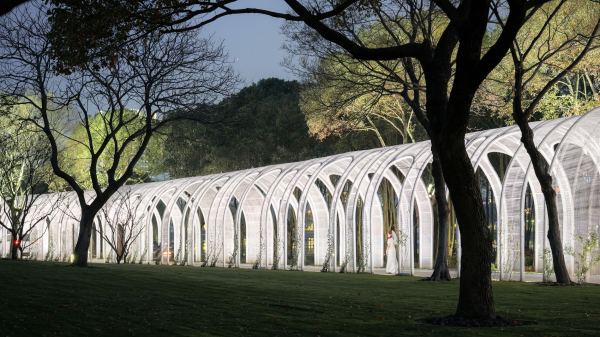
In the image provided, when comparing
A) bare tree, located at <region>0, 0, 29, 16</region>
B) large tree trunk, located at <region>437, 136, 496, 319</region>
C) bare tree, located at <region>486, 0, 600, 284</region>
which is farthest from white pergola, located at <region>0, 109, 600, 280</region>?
bare tree, located at <region>0, 0, 29, 16</region>

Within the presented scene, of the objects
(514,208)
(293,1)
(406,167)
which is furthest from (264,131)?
(293,1)

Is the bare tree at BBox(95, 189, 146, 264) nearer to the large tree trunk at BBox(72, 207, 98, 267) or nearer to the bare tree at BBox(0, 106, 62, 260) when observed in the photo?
the bare tree at BBox(0, 106, 62, 260)

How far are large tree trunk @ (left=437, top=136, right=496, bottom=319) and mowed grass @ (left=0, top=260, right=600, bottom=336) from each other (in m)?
0.61

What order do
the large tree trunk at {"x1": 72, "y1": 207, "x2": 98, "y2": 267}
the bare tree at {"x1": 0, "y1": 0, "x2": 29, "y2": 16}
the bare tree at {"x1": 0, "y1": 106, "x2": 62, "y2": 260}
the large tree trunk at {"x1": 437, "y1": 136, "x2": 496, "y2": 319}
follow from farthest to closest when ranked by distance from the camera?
1. the bare tree at {"x1": 0, "y1": 106, "x2": 62, "y2": 260}
2. the large tree trunk at {"x1": 72, "y1": 207, "x2": 98, "y2": 267}
3. the large tree trunk at {"x1": 437, "y1": 136, "x2": 496, "y2": 319}
4. the bare tree at {"x1": 0, "y1": 0, "x2": 29, "y2": 16}

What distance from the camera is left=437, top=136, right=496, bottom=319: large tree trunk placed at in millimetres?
8758

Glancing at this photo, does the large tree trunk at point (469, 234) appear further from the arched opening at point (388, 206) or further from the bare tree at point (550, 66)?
the arched opening at point (388, 206)

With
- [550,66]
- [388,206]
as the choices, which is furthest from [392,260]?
[388,206]

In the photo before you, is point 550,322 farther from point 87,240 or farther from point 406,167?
point 87,240

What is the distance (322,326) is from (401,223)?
41.5 ft

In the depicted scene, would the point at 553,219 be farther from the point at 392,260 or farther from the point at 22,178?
the point at 22,178

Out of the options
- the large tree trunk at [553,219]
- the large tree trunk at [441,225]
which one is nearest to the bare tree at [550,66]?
the large tree trunk at [553,219]

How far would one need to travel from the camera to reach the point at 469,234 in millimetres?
8906

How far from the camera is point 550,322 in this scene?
880 cm

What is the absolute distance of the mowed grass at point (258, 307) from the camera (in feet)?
27.3
